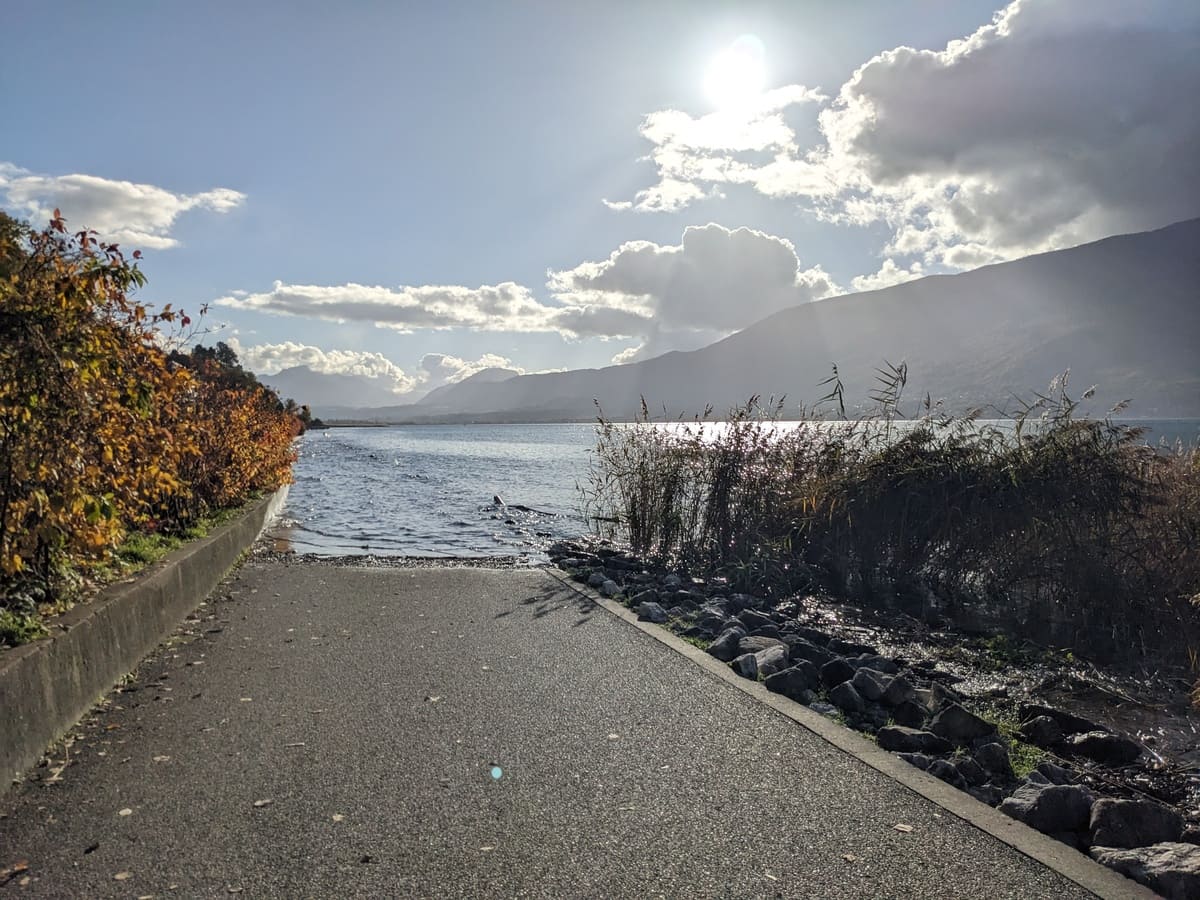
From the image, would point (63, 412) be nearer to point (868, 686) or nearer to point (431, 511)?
point (868, 686)

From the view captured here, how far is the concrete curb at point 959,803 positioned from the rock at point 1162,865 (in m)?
0.07

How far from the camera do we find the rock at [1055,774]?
183 inches

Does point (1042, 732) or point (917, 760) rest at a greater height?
point (917, 760)

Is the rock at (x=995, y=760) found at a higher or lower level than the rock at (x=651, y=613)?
lower

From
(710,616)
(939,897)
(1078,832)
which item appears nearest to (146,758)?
(939,897)

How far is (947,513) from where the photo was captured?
965 centimetres

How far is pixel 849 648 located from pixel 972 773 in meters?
3.33

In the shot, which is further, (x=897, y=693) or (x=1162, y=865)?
(x=897, y=693)

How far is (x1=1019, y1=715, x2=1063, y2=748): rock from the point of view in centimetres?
554

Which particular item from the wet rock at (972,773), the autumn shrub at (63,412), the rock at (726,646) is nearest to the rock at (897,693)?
the wet rock at (972,773)

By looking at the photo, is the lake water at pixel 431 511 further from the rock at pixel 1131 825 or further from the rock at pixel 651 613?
the rock at pixel 1131 825

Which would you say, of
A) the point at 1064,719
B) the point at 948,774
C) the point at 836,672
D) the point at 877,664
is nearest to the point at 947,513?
the point at 877,664

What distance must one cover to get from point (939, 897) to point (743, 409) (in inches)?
375

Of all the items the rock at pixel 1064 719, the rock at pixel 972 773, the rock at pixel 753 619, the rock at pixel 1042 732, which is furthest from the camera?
Answer: the rock at pixel 753 619
